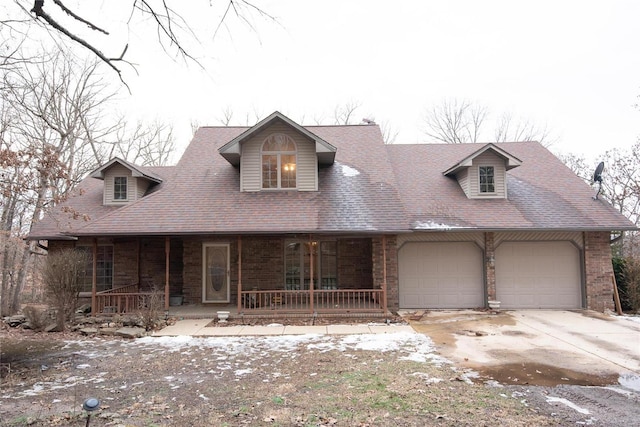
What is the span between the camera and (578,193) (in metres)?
13.5

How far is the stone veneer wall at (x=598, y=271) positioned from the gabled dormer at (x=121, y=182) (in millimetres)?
15908

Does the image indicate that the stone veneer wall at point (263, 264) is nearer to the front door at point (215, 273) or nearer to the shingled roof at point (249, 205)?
the front door at point (215, 273)

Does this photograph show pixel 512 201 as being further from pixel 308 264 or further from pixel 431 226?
pixel 308 264

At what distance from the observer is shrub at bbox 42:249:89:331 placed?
9.78 m

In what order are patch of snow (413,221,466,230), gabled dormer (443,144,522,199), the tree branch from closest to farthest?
the tree branch
patch of snow (413,221,466,230)
gabled dormer (443,144,522,199)

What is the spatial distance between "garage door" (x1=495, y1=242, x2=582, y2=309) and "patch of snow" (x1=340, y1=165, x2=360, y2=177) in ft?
18.3

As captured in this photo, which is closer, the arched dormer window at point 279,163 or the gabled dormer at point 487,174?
the arched dormer window at point 279,163

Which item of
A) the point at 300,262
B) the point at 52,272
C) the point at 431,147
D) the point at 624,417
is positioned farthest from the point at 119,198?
the point at 624,417

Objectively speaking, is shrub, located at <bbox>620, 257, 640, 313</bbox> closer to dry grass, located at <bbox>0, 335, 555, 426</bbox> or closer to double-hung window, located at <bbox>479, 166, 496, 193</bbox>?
double-hung window, located at <bbox>479, 166, 496, 193</bbox>

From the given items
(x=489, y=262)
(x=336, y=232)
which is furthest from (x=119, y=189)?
(x=489, y=262)

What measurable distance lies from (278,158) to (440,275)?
6891 millimetres

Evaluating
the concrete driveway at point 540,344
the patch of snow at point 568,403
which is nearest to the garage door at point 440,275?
the concrete driveway at point 540,344

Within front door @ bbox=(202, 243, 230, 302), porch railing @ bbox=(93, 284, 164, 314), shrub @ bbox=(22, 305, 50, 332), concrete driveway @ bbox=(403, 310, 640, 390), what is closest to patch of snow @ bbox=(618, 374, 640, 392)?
concrete driveway @ bbox=(403, 310, 640, 390)

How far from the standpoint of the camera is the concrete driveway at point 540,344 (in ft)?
20.3
